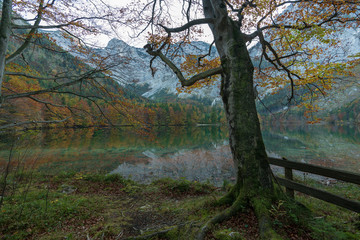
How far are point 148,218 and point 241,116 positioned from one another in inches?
141

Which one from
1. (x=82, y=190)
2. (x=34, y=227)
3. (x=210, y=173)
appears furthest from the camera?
(x=210, y=173)

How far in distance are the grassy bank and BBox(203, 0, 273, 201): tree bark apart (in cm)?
55

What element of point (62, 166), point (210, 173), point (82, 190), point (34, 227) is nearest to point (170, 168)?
point (210, 173)

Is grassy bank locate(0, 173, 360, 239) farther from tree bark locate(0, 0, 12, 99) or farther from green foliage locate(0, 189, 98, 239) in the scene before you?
tree bark locate(0, 0, 12, 99)

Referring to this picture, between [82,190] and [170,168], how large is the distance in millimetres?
6851

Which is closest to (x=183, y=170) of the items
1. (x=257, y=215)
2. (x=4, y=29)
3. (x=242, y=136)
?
(x=242, y=136)

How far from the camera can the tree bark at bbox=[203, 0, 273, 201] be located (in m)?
3.56

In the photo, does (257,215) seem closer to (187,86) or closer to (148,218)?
(148,218)

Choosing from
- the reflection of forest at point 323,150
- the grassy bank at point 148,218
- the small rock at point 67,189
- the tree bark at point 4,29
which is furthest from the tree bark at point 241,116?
the reflection of forest at point 323,150

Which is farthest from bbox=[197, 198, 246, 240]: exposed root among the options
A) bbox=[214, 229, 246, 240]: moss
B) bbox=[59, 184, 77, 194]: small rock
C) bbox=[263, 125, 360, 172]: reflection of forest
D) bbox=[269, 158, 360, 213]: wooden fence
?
bbox=[263, 125, 360, 172]: reflection of forest

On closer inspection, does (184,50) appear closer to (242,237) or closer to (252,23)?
(252,23)

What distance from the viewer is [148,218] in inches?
181

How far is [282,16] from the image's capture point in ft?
20.2

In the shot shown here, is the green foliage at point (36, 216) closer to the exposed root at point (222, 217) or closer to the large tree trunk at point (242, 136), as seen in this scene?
the exposed root at point (222, 217)
